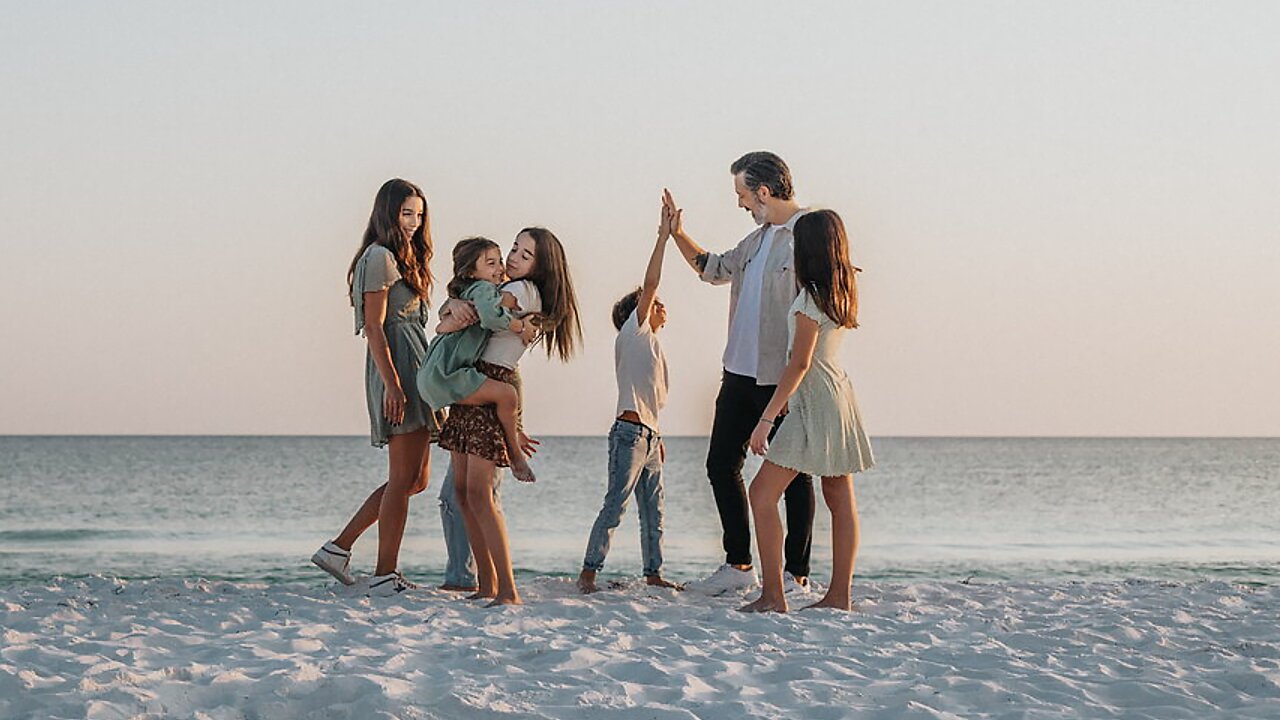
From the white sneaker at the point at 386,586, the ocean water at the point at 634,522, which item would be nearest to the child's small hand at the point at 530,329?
the white sneaker at the point at 386,586

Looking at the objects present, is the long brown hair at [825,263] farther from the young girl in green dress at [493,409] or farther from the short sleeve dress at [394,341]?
the short sleeve dress at [394,341]

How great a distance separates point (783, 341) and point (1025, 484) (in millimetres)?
25765

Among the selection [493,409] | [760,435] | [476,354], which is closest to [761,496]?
[760,435]

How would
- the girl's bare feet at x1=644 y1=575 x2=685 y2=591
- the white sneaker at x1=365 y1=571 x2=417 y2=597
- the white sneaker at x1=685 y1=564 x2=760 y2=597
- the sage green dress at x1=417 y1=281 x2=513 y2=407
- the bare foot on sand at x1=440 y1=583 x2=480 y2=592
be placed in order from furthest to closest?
the girl's bare feet at x1=644 y1=575 x2=685 y2=591 → the bare foot on sand at x1=440 y1=583 x2=480 y2=592 → the white sneaker at x1=685 y1=564 x2=760 y2=597 → the white sneaker at x1=365 y1=571 x2=417 y2=597 → the sage green dress at x1=417 y1=281 x2=513 y2=407

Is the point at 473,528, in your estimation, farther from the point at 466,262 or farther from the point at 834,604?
the point at 834,604

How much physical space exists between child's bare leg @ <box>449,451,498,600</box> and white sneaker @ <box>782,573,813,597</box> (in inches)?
49.8

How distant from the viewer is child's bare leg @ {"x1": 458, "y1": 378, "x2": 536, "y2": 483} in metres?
5.70

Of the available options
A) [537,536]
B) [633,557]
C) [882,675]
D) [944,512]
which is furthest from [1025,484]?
[882,675]

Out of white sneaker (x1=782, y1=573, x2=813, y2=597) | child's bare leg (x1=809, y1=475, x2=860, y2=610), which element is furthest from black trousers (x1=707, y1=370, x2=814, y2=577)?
child's bare leg (x1=809, y1=475, x2=860, y2=610)

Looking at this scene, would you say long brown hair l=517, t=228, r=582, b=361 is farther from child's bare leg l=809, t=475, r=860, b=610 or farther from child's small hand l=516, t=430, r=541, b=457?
child's bare leg l=809, t=475, r=860, b=610

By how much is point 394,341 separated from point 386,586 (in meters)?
1.06

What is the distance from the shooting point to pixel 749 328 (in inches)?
232

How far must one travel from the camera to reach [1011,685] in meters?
4.20

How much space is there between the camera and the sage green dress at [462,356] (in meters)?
5.61
